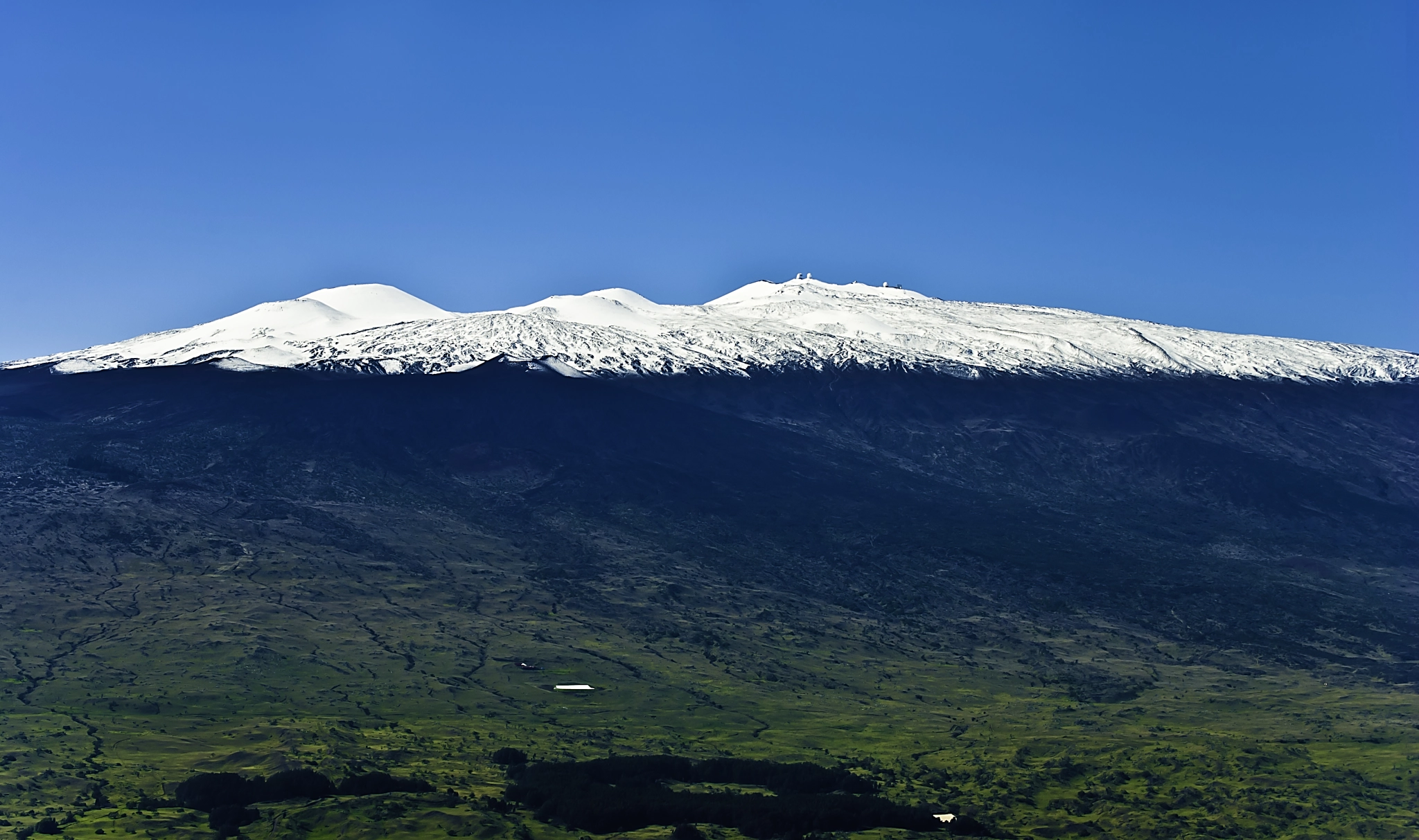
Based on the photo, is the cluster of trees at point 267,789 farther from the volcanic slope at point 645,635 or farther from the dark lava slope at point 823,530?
the dark lava slope at point 823,530

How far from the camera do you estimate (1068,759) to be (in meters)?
102

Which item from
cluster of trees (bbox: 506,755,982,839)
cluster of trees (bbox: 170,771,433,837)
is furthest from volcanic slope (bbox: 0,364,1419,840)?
cluster of trees (bbox: 506,755,982,839)

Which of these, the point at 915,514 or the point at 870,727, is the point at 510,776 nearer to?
the point at 870,727

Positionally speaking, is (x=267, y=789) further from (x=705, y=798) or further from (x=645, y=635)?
(x=645, y=635)

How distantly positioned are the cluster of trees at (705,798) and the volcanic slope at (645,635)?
2481 mm

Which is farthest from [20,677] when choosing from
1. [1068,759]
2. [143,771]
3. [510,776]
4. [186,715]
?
[1068,759]

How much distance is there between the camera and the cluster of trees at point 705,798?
3386 inches

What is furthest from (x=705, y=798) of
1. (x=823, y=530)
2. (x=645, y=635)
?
(x=823, y=530)

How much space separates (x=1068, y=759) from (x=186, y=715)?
6423 cm

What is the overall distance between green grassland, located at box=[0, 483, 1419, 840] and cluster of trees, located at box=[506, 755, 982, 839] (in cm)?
295

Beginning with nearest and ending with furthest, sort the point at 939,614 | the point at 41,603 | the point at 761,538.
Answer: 1. the point at 41,603
2. the point at 939,614
3. the point at 761,538

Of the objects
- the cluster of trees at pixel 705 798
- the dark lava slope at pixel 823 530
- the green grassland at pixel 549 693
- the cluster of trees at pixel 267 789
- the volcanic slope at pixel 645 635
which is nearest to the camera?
the cluster of trees at pixel 267 789

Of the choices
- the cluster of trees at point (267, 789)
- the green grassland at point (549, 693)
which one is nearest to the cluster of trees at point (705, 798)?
the green grassland at point (549, 693)

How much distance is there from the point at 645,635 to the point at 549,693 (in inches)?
868
